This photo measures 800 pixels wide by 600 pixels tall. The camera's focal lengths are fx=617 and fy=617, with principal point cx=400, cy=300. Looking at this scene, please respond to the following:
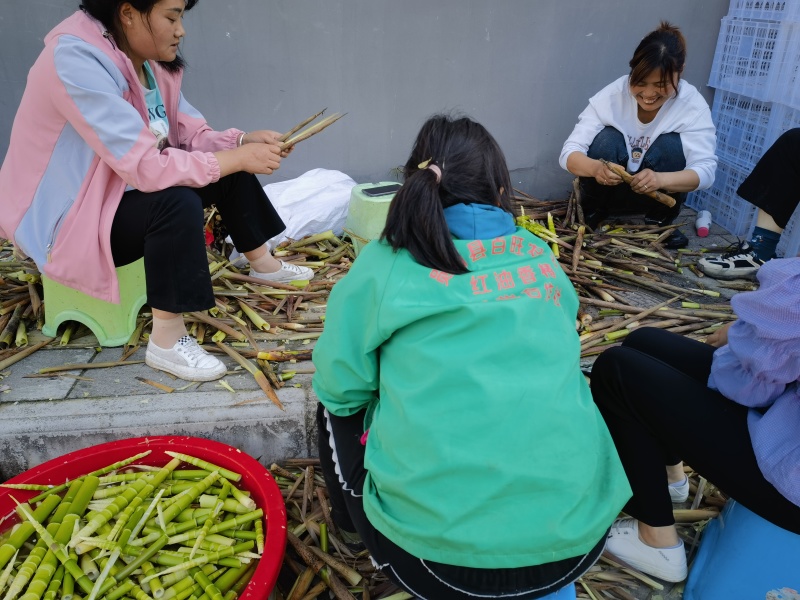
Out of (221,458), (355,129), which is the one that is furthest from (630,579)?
(355,129)

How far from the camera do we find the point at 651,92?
3740mm

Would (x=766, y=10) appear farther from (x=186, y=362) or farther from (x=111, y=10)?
(x=186, y=362)

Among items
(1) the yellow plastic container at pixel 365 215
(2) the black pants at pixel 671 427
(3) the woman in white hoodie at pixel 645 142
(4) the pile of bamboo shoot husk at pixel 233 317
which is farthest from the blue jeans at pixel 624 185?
(2) the black pants at pixel 671 427

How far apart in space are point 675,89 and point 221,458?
3366 mm

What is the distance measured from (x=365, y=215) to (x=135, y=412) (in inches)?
65.2

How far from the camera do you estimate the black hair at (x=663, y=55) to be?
355 cm

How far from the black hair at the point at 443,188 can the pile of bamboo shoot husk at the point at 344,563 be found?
1.24 m

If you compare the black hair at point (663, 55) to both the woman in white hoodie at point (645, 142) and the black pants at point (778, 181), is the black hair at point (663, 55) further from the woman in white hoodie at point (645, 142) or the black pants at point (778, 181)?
the black pants at point (778, 181)

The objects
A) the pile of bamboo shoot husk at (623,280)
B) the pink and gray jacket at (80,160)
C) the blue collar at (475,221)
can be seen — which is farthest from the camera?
the pile of bamboo shoot husk at (623,280)

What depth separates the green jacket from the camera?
4.45 feet

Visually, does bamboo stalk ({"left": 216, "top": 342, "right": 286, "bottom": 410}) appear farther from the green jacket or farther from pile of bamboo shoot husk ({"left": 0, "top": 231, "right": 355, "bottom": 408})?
the green jacket

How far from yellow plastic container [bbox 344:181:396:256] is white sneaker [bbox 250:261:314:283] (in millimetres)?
411

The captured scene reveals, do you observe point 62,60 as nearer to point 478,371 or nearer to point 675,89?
point 478,371

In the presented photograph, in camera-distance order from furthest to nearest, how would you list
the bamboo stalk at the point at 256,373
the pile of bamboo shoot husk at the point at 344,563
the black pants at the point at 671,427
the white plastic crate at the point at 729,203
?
the white plastic crate at the point at 729,203, the bamboo stalk at the point at 256,373, the pile of bamboo shoot husk at the point at 344,563, the black pants at the point at 671,427
